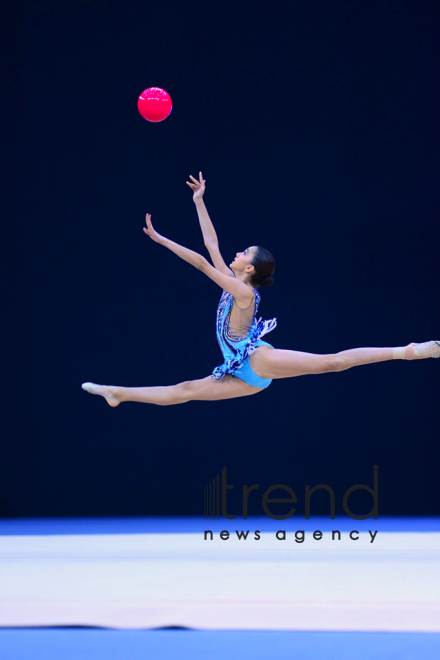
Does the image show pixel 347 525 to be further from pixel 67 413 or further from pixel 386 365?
pixel 67 413

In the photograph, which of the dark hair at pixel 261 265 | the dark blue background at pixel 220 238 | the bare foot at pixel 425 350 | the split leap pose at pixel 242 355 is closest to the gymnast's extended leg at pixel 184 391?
the split leap pose at pixel 242 355

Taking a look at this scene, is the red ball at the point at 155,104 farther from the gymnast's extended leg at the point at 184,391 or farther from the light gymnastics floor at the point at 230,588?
the light gymnastics floor at the point at 230,588

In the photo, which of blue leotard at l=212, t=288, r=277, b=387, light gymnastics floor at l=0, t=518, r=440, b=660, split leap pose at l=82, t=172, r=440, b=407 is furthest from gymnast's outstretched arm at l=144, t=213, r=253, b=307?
light gymnastics floor at l=0, t=518, r=440, b=660

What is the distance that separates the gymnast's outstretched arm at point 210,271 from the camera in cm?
345

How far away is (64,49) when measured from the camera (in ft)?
20.9

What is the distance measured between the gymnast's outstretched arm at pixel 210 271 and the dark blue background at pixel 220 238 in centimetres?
262

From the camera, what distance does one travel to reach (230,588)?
9.56 feet

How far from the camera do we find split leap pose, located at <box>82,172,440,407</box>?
11.5ft

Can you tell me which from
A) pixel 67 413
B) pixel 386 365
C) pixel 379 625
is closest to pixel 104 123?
pixel 67 413

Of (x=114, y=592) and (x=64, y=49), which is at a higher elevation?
(x=64, y=49)

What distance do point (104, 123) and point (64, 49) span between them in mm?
713

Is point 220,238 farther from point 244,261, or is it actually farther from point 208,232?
point 244,261

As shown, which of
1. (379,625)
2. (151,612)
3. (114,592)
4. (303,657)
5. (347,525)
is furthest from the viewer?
(347,525)

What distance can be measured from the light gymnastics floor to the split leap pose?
0.81m
